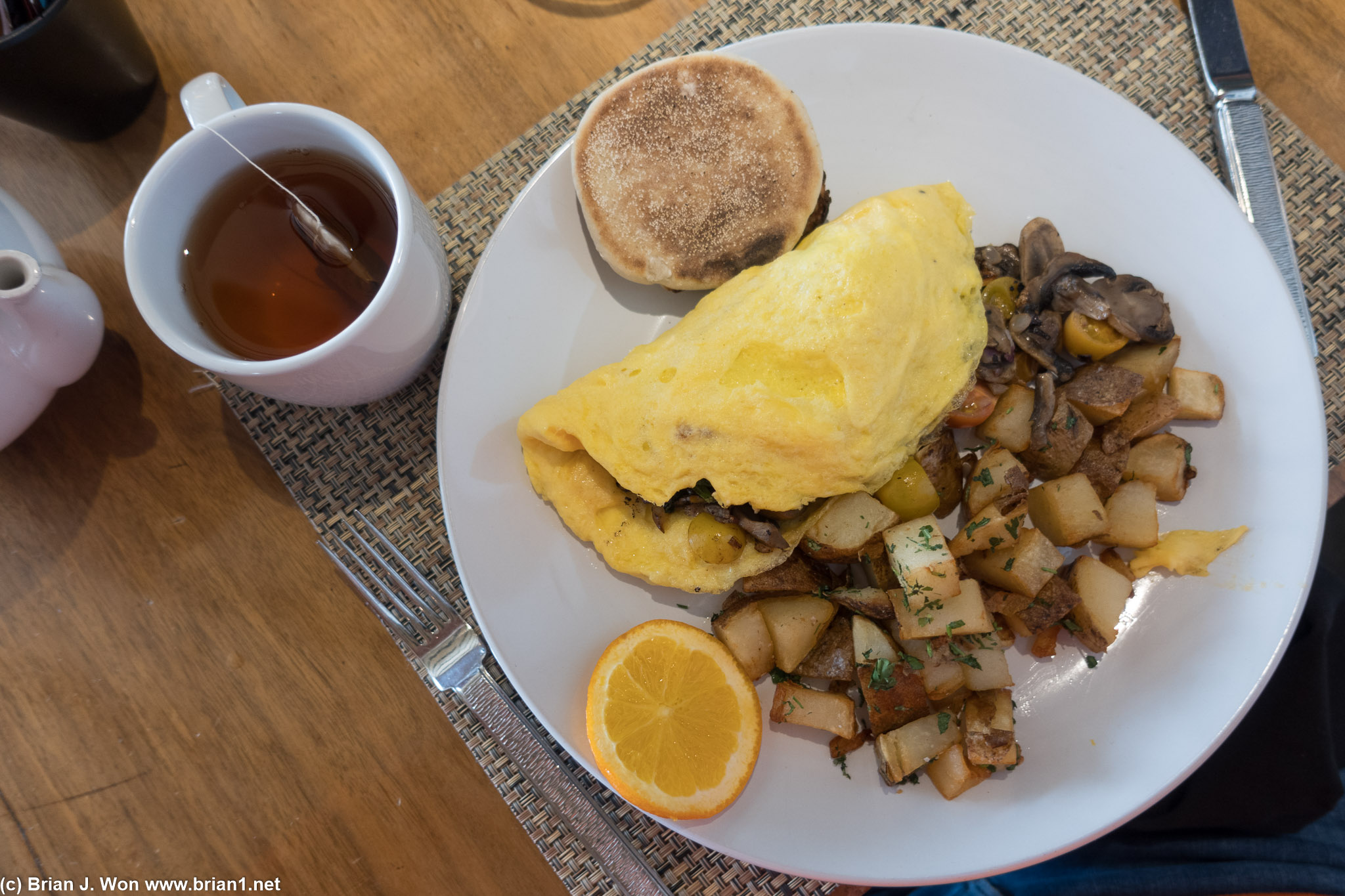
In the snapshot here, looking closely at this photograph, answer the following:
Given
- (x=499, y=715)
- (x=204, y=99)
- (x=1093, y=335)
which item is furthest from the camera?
(x=499, y=715)

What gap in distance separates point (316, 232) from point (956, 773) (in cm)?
177

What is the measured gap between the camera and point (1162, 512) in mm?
1711

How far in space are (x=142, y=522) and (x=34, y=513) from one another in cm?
27

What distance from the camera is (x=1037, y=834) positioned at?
1572mm

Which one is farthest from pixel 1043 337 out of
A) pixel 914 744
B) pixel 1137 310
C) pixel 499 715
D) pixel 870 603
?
pixel 499 715

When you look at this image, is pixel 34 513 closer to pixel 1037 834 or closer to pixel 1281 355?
pixel 1037 834

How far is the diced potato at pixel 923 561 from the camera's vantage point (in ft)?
5.03

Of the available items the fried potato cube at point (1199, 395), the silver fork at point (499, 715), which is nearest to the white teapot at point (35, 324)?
the silver fork at point (499, 715)

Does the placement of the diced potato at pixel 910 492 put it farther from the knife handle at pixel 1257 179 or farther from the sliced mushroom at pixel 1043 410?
the knife handle at pixel 1257 179

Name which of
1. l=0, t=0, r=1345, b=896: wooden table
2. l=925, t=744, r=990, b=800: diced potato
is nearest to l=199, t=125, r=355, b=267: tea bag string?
l=0, t=0, r=1345, b=896: wooden table

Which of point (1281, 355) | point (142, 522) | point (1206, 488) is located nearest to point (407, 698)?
point (142, 522)

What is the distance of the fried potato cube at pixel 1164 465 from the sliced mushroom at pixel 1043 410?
23 centimetres

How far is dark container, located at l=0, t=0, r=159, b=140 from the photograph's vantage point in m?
1.53

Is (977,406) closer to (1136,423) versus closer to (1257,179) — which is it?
(1136,423)
